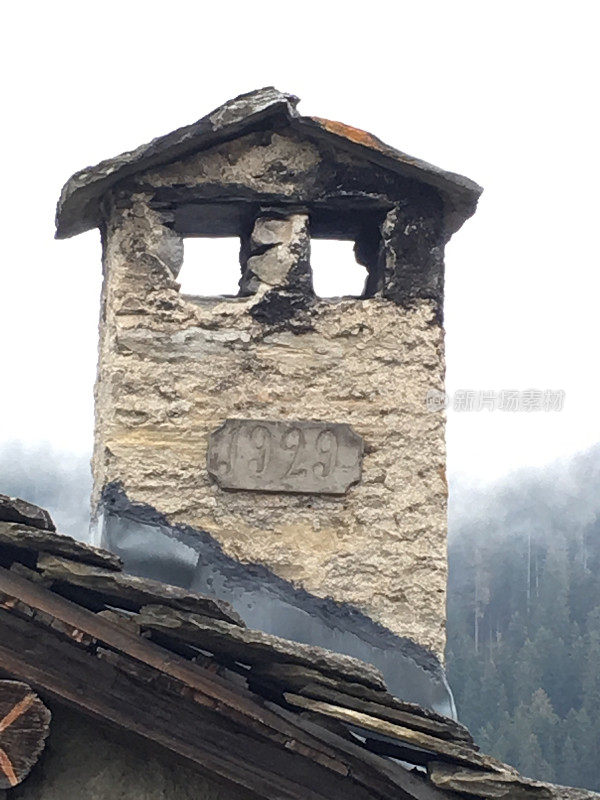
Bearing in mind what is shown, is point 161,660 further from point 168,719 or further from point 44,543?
point 44,543

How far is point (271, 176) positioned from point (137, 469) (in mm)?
1436

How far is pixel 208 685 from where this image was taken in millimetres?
2518

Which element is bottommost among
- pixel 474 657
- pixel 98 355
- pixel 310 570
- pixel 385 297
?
pixel 474 657

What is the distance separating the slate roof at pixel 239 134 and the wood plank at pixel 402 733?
2.75m

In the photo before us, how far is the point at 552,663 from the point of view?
2183 cm

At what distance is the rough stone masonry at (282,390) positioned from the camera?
4453 mm

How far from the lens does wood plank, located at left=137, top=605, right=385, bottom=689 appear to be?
8.21 feet

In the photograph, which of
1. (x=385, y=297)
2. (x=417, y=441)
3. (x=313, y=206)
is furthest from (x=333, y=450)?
(x=313, y=206)

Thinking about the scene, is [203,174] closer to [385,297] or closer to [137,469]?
[385,297]

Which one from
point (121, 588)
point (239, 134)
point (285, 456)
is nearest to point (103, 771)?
point (121, 588)

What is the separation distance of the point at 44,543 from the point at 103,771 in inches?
23.9

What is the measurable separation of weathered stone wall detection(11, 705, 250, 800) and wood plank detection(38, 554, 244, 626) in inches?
13.3

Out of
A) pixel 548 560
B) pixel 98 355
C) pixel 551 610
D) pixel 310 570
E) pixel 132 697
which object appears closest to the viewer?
pixel 132 697

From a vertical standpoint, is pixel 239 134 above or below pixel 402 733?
above
